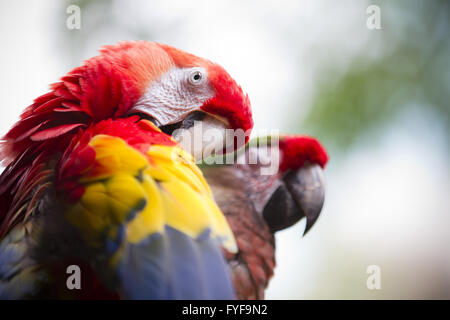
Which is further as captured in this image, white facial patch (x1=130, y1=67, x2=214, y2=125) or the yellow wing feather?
white facial patch (x1=130, y1=67, x2=214, y2=125)

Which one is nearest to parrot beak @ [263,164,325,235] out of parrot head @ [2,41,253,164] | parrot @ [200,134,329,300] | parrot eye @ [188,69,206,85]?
parrot @ [200,134,329,300]

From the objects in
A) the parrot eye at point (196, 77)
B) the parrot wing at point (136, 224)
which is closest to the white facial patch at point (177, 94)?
the parrot eye at point (196, 77)

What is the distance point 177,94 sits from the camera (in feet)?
2.03

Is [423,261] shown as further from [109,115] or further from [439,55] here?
[109,115]

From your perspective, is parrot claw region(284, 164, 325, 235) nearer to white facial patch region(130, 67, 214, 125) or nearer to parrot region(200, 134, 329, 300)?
parrot region(200, 134, 329, 300)

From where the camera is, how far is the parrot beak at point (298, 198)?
63 cm

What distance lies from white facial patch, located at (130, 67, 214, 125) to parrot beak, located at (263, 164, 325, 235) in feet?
0.64

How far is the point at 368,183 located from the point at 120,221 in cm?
56

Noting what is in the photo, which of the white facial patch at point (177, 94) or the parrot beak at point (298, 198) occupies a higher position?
the white facial patch at point (177, 94)

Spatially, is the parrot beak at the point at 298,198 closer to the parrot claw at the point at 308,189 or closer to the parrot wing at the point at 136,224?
the parrot claw at the point at 308,189

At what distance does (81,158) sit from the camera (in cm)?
46

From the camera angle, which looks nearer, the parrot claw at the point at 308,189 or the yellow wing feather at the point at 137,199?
the yellow wing feather at the point at 137,199

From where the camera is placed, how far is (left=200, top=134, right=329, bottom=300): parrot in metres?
0.57
